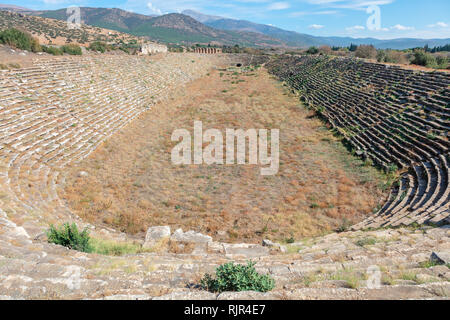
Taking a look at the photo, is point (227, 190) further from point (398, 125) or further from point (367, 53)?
point (367, 53)

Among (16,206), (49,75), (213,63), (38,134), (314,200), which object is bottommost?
(314,200)

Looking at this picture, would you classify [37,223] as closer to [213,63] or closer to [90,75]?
[90,75]

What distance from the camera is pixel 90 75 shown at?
818 inches

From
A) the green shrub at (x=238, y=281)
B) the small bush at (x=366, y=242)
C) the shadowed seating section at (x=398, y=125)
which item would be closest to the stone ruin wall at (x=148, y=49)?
the shadowed seating section at (x=398, y=125)

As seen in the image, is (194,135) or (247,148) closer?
(247,148)

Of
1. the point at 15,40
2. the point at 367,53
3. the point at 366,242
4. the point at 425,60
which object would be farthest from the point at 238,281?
the point at 367,53

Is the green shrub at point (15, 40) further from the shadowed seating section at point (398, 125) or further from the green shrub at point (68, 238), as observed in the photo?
the shadowed seating section at point (398, 125)

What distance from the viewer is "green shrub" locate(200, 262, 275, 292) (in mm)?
3707

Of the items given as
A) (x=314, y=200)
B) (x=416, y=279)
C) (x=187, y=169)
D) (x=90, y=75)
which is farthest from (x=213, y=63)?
Result: (x=416, y=279)

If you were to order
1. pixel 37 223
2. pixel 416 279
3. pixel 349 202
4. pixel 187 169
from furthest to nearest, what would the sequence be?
pixel 187 169 < pixel 349 202 < pixel 37 223 < pixel 416 279

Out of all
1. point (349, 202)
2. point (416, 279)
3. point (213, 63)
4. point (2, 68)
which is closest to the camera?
point (416, 279)

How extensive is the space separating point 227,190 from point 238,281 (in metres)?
7.52

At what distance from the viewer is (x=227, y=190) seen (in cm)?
1123
